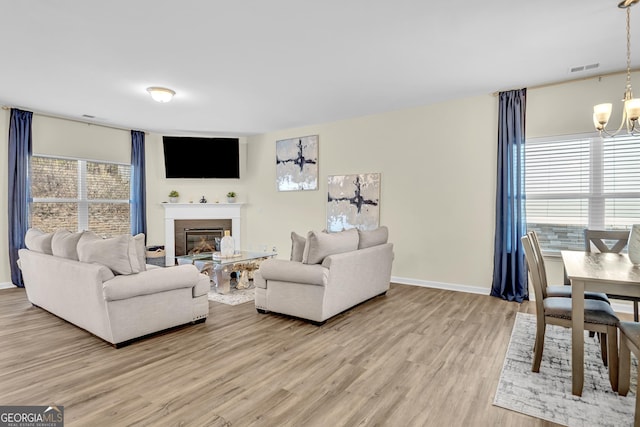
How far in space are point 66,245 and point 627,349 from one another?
4.63 metres

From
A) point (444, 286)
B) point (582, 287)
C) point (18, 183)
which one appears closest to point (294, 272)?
point (582, 287)

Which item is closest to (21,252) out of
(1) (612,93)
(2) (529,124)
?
(2) (529,124)

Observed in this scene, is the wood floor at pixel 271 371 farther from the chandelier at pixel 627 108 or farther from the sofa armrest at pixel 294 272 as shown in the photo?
the chandelier at pixel 627 108

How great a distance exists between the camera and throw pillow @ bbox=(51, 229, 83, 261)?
344 centimetres

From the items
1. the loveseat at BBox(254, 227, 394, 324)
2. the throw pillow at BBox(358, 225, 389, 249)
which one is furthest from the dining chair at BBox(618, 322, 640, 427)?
the throw pillow at BBox(358, 225, 389, 249)

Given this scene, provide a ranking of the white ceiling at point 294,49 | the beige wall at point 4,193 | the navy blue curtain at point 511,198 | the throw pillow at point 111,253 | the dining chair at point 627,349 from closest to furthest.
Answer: the dining chair at point 627,349
the white ceiling at point 294,49
the throw pillow at point 111,253
the navy blue curtain at point 511,198
the beige wall at point 4,193

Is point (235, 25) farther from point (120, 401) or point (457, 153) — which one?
point (457, 153)

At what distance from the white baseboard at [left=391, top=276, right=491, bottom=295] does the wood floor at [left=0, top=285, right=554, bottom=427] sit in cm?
112

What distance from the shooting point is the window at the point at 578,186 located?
13.6ft

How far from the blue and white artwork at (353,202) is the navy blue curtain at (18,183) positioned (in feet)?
16.5

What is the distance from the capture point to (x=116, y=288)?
2.96 meters

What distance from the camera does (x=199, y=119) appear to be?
6441 millimetres

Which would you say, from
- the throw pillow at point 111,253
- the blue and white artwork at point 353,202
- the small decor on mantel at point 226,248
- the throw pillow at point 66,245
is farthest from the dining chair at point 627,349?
the small decor on mantel at point 226,248

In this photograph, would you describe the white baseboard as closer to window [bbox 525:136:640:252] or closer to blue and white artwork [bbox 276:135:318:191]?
window [bbox 525:136:640:252]
